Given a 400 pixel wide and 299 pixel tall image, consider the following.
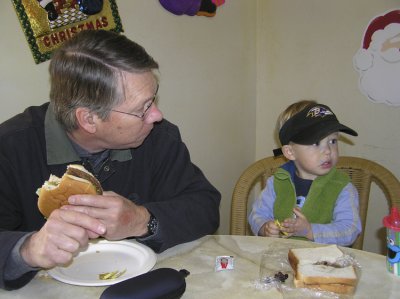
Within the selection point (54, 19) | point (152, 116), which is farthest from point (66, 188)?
point (54, 19)

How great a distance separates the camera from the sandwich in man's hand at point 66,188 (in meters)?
1.15

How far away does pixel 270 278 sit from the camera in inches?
42.3

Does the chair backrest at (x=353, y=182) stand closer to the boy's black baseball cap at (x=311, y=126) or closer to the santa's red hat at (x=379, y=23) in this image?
the boy's black baseball cap at (x=311, y=126)

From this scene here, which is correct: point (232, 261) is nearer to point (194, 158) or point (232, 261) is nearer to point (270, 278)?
point (270, 278)

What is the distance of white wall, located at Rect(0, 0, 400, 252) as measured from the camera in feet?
7.54

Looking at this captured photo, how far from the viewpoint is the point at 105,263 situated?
1.20 meters

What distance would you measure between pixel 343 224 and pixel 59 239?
1.11 metres

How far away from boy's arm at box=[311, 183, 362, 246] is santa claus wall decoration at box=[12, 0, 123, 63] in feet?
4.24

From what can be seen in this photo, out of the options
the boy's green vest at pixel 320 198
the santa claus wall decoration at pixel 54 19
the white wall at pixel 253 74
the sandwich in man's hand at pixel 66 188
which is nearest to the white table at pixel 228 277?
the sandwich in man's hand at pixel 66 188

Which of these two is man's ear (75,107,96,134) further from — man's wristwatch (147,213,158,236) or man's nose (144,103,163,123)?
man's wristwatch (147,213,158,236)

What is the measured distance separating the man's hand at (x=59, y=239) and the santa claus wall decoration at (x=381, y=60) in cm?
183

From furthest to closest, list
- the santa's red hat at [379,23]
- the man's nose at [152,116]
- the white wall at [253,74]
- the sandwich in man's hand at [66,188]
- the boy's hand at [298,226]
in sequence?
the white wall at [253,74], the santa's red hat at [379,23], the boy's hand at [298,226], the man's nose at [152,116], the sandwich in man's hand at [66,188]

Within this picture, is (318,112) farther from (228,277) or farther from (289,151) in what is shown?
(228,277)

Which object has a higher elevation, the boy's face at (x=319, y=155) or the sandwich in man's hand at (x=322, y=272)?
the boy's face at (x=319, y=155)
